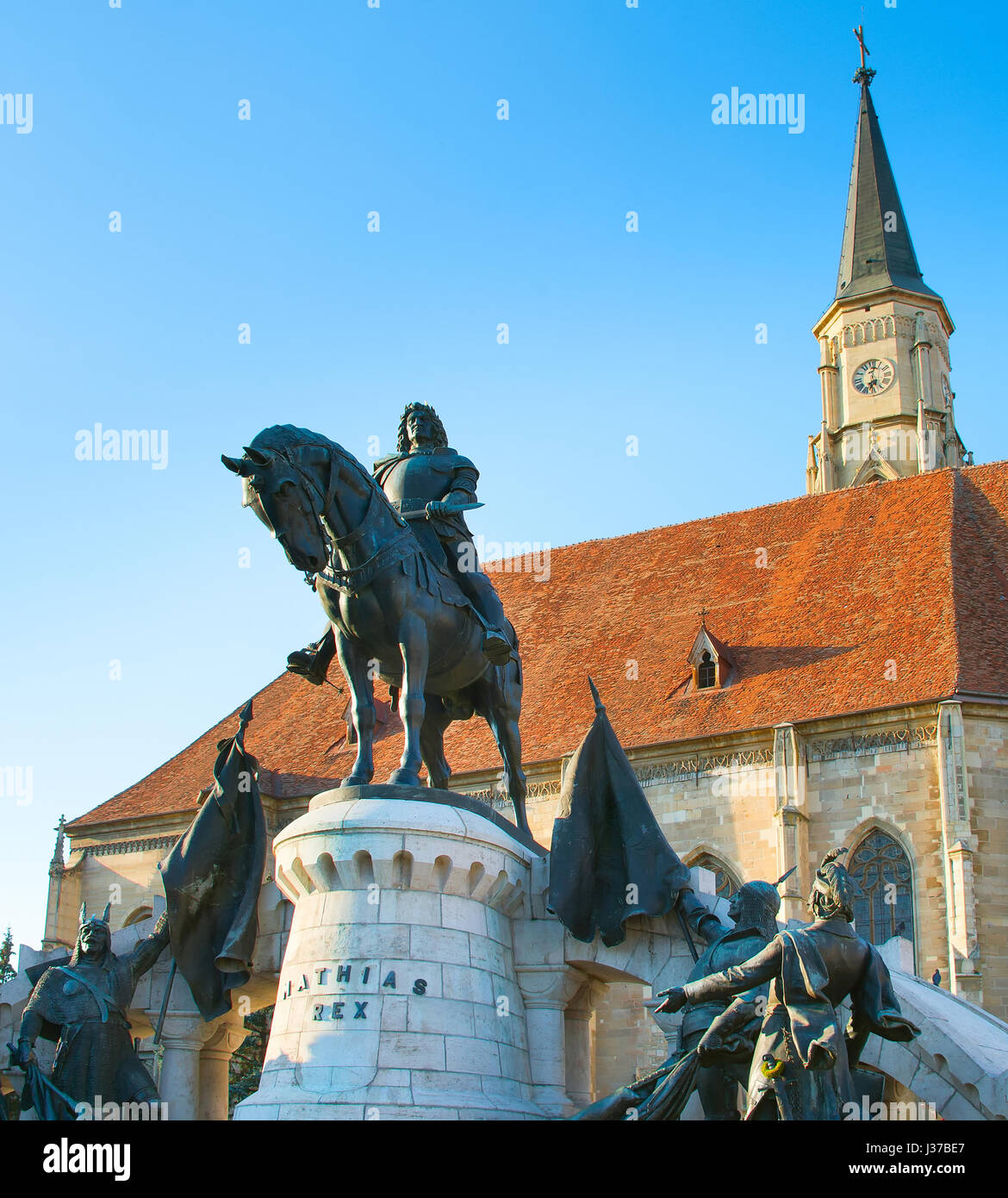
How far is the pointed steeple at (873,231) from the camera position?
46281 mm

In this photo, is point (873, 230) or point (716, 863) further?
point (873, 230)

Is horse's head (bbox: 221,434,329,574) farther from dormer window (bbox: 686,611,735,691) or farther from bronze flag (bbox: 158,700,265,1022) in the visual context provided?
dormer window (bbox: 686,611,735,691)

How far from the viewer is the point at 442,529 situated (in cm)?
1034

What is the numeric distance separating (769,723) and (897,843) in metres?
2.66

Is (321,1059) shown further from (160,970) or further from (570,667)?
(570,667)

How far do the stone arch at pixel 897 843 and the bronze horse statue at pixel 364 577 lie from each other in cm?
1215

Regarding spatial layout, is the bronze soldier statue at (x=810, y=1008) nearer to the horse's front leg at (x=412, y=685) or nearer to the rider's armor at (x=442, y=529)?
the horse's front leg at (x=412, y=685)

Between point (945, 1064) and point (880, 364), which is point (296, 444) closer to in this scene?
point (945, 1064)

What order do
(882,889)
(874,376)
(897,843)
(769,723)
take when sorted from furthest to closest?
1. (874,376)
2. (769,723)
3. (897,843)
4. (882,889)

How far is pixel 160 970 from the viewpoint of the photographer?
11.0 m

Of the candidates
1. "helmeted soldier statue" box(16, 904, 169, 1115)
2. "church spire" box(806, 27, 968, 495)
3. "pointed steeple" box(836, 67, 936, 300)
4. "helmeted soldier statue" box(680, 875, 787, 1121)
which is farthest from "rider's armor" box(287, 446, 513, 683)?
"pointed steeple" box(836, 67, 936, 300)

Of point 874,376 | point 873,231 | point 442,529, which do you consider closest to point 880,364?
point 874,376
